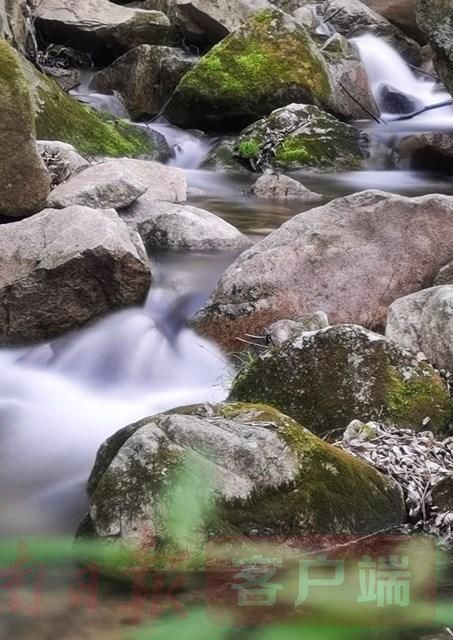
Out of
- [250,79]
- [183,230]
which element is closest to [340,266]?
[183,230]

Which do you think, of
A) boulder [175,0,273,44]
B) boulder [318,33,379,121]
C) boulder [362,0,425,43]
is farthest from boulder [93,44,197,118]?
boulder [362,0,425,43]

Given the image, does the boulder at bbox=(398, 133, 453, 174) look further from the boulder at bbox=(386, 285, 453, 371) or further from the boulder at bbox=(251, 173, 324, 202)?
the boulder at bbox=(386, 285, 453, 371)

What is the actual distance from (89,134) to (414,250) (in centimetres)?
627

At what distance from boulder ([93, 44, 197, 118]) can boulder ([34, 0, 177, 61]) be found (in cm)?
120

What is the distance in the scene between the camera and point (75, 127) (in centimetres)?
1021

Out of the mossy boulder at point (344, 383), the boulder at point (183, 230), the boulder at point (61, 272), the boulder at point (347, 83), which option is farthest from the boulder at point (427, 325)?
the boulder at point (347, 83)

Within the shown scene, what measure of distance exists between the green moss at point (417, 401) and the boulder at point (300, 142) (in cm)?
808

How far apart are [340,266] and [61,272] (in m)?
1.71

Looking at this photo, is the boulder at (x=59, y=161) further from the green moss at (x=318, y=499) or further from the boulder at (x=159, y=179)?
the green moss at (x=318, y=499)

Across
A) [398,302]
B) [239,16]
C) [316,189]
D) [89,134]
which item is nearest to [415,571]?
[398,302]

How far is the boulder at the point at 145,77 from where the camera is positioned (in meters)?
14.4

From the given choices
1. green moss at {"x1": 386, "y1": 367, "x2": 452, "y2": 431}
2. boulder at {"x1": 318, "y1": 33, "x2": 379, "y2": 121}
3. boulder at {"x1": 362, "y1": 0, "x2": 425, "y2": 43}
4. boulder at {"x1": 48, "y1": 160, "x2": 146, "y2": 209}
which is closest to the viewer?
green moss at {"x1": 386, "y1": 367, "x2": 452, "y2": 431}

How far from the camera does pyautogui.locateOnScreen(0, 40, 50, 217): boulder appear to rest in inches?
242

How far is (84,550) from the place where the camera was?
2904mm
